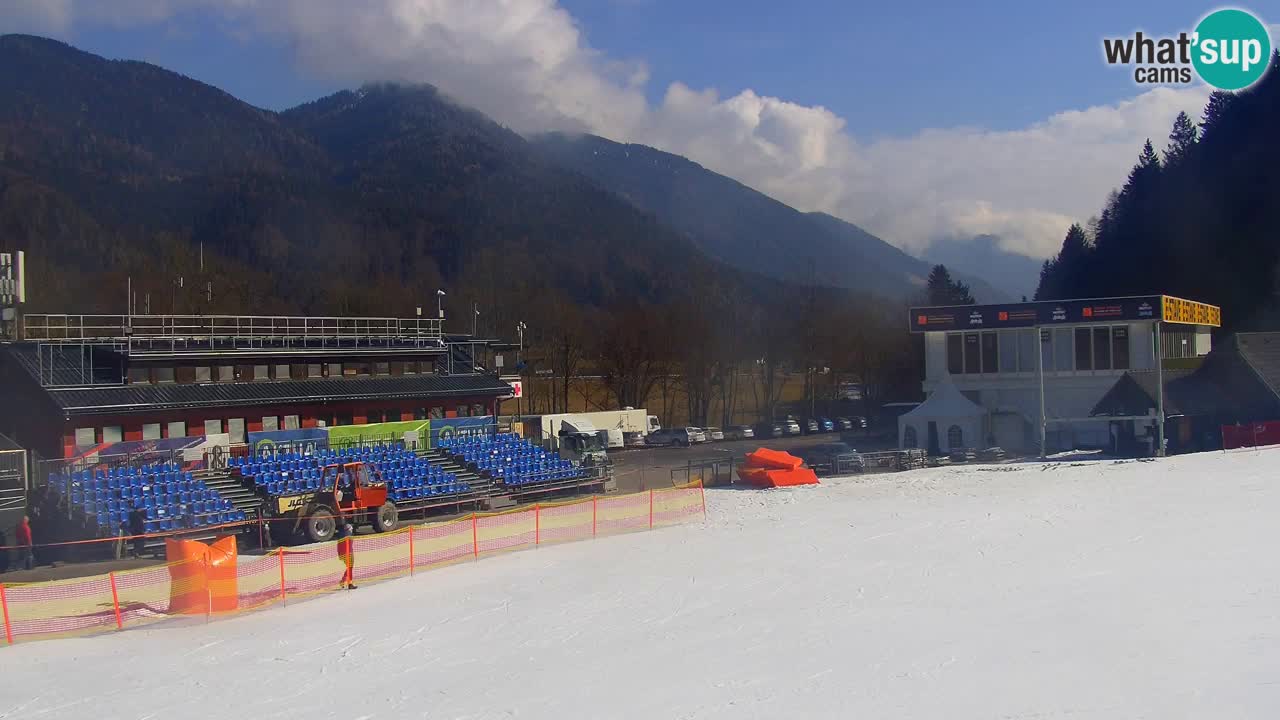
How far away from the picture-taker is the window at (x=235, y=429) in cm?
3234

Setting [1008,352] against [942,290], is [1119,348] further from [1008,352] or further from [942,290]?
[942,290]

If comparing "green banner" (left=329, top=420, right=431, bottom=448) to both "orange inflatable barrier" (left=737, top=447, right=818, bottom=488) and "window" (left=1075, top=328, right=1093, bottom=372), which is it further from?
"window" (left=1075, top=328, right=1093, bottom=372)

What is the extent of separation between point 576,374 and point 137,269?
120ft

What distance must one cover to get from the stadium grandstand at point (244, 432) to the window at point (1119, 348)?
98.0ft

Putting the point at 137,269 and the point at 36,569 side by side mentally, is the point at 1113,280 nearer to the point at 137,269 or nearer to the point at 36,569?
the point at 137,269

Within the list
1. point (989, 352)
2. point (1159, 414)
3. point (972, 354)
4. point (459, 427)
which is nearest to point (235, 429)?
point (459, 427)

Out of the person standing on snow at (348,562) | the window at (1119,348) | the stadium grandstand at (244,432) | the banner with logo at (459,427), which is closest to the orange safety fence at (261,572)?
the person standing on snow at (348,562)

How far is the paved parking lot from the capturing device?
38969 millimetres

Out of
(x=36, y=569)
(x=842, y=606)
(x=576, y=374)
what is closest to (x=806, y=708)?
(x=842, y=606)

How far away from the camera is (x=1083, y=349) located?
166 feet

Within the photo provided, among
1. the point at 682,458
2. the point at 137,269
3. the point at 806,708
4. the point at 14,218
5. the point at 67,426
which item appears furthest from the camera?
the point at 14,218

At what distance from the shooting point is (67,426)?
2889cm

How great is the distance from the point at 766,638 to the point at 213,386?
25187 mm

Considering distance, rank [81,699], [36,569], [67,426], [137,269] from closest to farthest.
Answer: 1. [81,699]
2. [36,569]
3. [67,426]
4. [137,269]
